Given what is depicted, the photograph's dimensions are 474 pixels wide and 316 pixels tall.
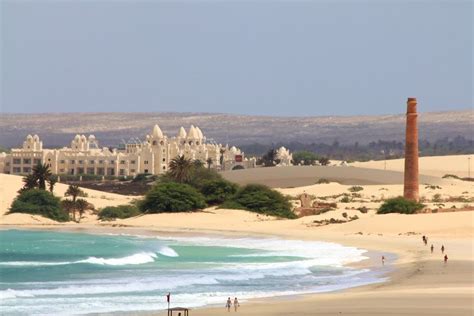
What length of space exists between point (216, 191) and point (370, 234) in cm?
1720

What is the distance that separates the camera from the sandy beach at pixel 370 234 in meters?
31.5

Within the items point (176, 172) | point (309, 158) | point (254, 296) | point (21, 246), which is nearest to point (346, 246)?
point (21, 246)

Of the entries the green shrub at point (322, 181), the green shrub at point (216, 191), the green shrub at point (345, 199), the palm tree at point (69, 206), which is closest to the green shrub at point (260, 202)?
the green shrub at point (216, 191)

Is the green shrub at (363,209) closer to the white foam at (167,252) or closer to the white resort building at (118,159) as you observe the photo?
the white foam at (167,252)

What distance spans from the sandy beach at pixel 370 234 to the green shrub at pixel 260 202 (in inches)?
42.1

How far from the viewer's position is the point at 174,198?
243ft

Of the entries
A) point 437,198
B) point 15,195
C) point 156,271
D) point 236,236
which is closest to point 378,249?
point 236,236

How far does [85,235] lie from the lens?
65.4 meters

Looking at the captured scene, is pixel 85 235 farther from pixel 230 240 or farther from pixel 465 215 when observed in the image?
pixel 465 215

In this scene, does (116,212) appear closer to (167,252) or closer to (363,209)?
(363,209)

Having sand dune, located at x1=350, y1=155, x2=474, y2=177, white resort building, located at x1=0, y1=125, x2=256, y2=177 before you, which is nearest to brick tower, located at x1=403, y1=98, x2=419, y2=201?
sand dune, located at x1=350, y1=155, x2=474, y2=177

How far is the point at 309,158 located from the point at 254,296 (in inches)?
5281

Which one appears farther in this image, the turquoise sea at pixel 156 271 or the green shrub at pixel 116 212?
the green shrub at pixel 116 212

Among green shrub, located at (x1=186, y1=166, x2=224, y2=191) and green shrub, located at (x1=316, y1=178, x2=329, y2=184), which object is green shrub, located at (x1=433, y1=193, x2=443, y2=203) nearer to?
green shrub, located at (x1=186, y1=166, x2=224, y2=191)
